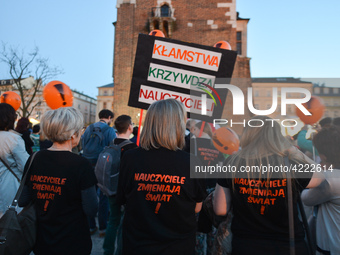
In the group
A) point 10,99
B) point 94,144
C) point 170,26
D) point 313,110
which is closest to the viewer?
point 313,110

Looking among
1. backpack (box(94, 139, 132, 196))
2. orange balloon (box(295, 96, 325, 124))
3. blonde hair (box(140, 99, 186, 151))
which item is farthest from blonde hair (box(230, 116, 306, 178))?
orange balloon (box(295, 96, 325, 124))

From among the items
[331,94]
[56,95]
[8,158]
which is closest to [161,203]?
[8,158]

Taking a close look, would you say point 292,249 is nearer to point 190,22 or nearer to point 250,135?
point 250,135

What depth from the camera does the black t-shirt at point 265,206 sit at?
1.74 m

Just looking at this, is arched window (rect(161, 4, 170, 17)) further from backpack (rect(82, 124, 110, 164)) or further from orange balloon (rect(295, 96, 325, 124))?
orange balloon (rect(295, 96, 325, 124))

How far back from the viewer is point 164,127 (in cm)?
181

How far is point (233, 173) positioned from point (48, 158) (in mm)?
1527

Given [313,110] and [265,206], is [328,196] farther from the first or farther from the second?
[313,110]

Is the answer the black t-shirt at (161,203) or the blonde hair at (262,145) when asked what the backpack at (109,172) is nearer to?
the black t-shirt at (161,203)

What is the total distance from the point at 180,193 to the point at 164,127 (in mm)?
500

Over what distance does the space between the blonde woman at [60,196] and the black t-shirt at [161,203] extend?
0.47 m

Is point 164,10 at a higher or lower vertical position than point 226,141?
higher

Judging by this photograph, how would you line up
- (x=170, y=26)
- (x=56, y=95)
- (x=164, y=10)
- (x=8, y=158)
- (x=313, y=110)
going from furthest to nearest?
1. (x=164, y=10)
2. (x=170, y=26)
3. (x=56, y=95)
4. (x=313, y=110)
5. (x=8, y=158)

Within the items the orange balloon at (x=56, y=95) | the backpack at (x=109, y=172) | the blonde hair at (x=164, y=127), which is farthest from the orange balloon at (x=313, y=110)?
the orange balloon at (x=56, y=95)
